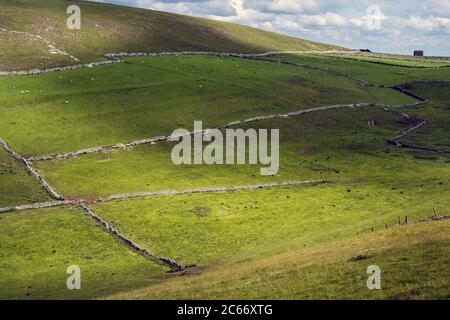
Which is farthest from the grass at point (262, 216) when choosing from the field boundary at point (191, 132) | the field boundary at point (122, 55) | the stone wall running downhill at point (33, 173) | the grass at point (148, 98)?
the field boundary at point (122, 55)

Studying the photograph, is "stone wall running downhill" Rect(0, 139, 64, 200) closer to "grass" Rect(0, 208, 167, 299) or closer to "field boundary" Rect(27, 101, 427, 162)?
"field boundary" Rect(27, 101, 427, 162)

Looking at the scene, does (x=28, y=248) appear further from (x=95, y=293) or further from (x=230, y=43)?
(x=230, y=43)

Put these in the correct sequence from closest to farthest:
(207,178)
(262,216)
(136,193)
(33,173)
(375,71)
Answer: (262,216), (136,193), (33,173), (207,178), (375,71)
